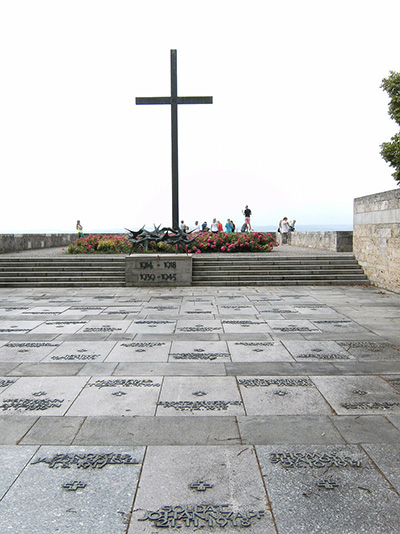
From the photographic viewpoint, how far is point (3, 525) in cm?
280

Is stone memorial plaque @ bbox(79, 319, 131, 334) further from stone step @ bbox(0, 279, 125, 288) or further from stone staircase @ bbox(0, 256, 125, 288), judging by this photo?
stone staircase @ bbox(0, 256, 125, 288)

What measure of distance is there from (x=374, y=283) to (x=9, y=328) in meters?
10.7

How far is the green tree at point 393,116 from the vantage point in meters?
16.5

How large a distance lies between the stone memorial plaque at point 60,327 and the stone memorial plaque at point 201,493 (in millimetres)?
4692

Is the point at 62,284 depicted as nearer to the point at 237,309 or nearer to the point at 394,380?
the point at 237,309

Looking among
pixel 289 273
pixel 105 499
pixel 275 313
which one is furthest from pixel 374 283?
pixel 105 499

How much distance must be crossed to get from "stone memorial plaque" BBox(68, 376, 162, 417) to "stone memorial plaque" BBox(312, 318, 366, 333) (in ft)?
12.7

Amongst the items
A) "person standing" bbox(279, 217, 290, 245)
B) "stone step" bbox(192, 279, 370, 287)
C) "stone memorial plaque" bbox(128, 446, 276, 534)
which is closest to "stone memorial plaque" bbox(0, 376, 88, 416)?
"stone memorial plaque" bbox(128, 446, 276, 534)

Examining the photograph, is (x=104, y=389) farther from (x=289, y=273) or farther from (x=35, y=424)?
(x=289, y=273)

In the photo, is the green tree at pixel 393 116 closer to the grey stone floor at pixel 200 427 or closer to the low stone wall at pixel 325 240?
the low stone wall at pixel 325 240

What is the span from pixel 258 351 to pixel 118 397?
2.48 meters

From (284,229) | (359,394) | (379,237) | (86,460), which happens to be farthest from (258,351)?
(284,229)

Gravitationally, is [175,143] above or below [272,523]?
above

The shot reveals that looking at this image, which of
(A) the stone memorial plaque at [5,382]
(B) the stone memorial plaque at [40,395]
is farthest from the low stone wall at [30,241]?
(B) the stone memorial plaque at [40,395]
